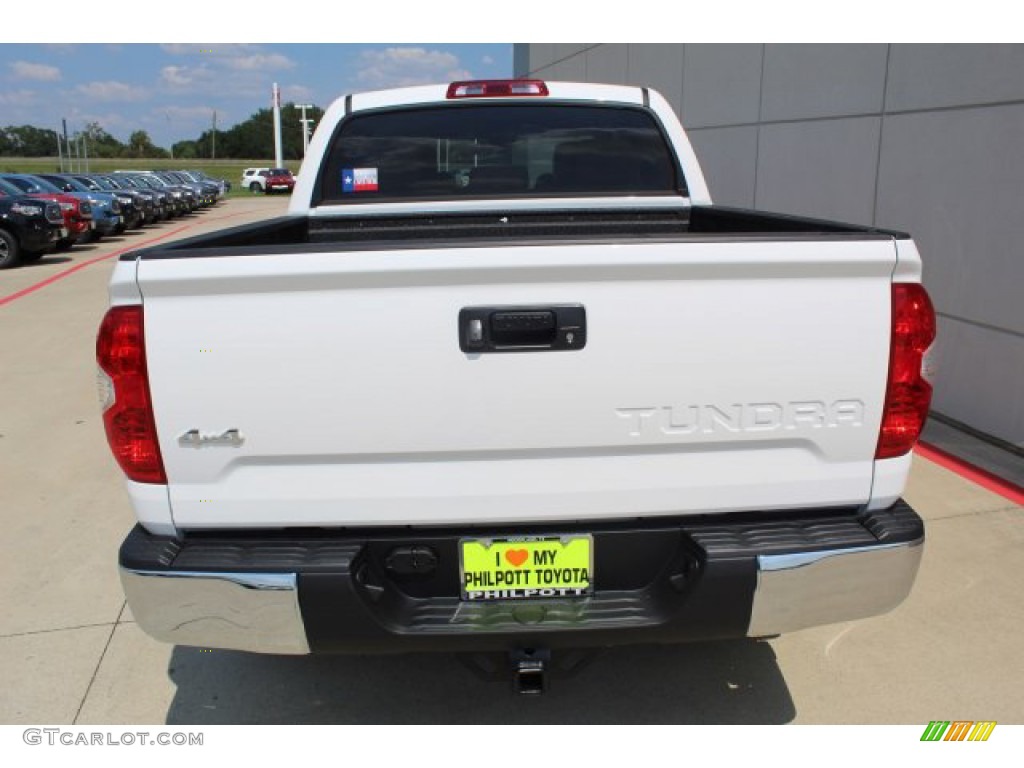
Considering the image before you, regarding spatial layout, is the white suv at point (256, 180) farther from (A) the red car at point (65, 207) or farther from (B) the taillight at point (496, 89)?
(B) the taillight at point (496, 89)

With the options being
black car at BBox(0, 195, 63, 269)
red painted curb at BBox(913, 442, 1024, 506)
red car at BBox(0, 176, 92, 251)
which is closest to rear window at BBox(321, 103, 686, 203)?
red painted curb at BBox(913, 442, 1024, 506)

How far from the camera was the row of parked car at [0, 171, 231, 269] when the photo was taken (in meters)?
15.3

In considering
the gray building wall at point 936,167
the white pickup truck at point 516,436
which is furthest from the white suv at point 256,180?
the white pickup truck at point 516,436

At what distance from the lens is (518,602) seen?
2342 mm

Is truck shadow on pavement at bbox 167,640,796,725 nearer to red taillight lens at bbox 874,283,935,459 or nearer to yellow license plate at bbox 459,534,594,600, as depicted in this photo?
yellow license plate at bbox 459,534,594,600

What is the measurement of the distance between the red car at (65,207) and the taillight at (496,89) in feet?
48.5

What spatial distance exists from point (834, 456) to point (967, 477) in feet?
10.6

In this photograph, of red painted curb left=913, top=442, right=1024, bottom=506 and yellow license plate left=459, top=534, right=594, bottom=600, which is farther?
red painted curb left=913, top=442, right=1024, bottom=506

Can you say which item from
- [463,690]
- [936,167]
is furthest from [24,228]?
[463,690]

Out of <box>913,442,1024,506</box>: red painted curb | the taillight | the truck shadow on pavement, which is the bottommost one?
the truck shadow on pavement

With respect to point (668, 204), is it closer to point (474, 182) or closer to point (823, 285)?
point (474, 182)

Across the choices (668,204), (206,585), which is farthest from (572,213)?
(206,585)

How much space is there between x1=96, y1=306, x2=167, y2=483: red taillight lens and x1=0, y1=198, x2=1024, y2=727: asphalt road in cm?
Answer: 115

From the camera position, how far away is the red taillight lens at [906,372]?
2.24 meters
